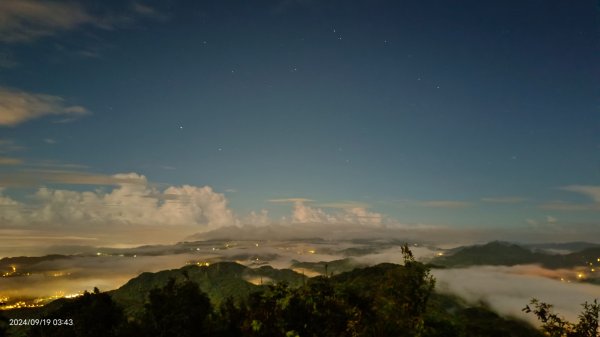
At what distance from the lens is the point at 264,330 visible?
24531 millimetres

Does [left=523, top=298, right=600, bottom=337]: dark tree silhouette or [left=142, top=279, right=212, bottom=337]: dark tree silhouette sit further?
[left=142, top=279, right=212, bottom=337]: dark tree silhouette

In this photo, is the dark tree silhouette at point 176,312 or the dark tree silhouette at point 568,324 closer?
the dark tree silhouette at point 568,324

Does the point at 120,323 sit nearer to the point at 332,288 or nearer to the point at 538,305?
the point at 332,288

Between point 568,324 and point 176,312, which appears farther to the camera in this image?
point 176,312

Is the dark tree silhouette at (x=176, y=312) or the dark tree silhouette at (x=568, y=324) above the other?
the dark tree silhouette at (x=568, y=324)

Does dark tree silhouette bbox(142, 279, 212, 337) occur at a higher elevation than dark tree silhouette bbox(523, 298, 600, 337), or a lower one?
lower

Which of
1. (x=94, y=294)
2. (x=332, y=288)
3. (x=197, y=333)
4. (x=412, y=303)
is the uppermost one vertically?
(x=332, y=288)

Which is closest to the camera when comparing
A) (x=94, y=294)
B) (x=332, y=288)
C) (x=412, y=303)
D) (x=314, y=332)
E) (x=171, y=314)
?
(x=314, y=332)

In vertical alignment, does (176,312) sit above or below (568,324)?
below

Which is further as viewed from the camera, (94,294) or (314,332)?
(94,294)

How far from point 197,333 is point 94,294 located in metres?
30.0

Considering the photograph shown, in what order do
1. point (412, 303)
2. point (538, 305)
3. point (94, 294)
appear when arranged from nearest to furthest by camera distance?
point (538, 305) < point (412, 303) < point (94, 294)

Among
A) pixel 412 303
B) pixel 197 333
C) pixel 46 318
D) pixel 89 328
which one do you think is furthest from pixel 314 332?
pixel 46 318

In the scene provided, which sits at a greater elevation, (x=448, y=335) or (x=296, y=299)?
(x=296, y=299)
